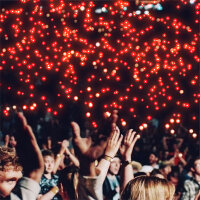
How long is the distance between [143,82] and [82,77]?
3.78 ft

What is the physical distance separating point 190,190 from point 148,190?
3.17m

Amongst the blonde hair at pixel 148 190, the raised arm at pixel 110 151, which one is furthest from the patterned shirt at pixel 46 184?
the blonde hair at pixel 148 190

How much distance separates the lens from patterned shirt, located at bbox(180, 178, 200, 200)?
519cm

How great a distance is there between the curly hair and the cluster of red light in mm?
5054

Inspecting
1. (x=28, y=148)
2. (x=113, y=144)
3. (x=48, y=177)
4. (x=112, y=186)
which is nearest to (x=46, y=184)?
(x=48, y=177)


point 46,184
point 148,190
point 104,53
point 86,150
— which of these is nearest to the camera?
point 86,150

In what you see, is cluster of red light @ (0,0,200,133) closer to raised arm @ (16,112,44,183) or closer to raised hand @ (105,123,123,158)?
raised hand @ (105,123,123,158)

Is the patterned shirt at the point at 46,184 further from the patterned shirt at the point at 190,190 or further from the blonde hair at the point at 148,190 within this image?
the blonde hair at the point at 148,190

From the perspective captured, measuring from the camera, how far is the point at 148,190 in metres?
2.23

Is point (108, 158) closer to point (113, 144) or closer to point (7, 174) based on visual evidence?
point (113, 144)

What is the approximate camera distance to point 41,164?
183cm

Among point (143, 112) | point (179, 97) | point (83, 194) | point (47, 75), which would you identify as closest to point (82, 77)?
point (47, 75)

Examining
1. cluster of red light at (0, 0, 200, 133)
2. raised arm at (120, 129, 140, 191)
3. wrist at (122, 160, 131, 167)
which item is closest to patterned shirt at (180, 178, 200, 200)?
raised arm at (120, 129, 140, 191)

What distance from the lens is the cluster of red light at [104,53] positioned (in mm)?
7496
